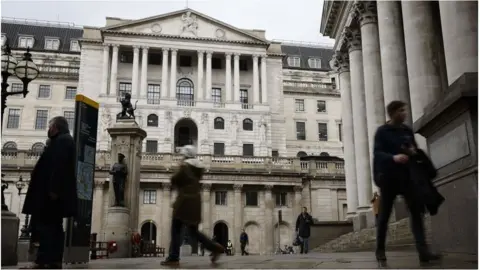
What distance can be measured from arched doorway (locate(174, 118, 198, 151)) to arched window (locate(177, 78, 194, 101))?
130 inches

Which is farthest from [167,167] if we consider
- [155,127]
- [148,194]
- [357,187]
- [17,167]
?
[357,187]

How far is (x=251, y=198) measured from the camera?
163 ft

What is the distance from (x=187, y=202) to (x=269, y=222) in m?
41.8

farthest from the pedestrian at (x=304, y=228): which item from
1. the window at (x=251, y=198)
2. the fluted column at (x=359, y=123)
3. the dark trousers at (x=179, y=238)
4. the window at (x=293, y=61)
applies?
the window at (x=293, y=61)

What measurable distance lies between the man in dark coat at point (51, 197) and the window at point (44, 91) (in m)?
59.7

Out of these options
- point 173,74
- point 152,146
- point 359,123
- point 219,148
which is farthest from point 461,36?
point 173,74

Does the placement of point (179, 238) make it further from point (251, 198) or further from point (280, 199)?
point (280, 199)

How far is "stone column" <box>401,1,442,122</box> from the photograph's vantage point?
16.8m

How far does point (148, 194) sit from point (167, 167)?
10.7ft

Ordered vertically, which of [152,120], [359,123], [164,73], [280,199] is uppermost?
[164,73]

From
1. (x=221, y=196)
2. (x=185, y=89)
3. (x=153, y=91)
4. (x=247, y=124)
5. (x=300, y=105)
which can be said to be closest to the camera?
(x=221, y=196)

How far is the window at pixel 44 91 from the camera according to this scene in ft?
203

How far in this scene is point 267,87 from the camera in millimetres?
61469

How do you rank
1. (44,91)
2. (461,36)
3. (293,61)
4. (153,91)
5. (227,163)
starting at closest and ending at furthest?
(461,36), (227,163), (153,91), (44,91), (293,61)
